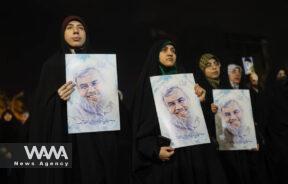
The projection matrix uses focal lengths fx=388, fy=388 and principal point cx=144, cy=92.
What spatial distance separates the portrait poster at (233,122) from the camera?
3.01m

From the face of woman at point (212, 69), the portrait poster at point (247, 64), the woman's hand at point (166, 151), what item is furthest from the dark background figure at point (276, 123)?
the woman's hand at point (166, 151)

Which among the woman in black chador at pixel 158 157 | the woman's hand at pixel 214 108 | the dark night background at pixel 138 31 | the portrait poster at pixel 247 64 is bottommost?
the woman in black chador at pixel 158 157

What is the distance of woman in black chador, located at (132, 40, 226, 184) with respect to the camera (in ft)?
8.32

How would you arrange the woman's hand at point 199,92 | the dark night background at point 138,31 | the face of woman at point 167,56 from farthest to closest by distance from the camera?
1. the dark night background at point 138,31
2. the face of woman at point 167,56
3. the woman's hand at point 199,92

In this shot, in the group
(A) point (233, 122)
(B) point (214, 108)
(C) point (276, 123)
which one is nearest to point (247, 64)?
(C) point (276, 123)

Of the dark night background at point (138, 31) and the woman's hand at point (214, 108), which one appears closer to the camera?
the woman's hand at point (214, 108)

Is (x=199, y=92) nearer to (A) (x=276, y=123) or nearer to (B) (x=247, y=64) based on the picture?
(A) (x=276, y=123)

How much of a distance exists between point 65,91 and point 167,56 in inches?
30.1

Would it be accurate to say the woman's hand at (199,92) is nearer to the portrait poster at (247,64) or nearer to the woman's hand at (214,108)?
the woman's hand at (214,108)

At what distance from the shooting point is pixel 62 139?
2.40 metres

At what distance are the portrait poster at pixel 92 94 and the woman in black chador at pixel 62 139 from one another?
0.07 m

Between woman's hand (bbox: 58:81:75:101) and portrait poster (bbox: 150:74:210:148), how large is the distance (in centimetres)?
54

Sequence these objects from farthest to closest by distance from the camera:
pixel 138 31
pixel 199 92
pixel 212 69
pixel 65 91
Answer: pixel 138 31
pixel 212 69
pixel 199 92
pixel 65 91

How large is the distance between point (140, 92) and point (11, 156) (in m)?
0.98
